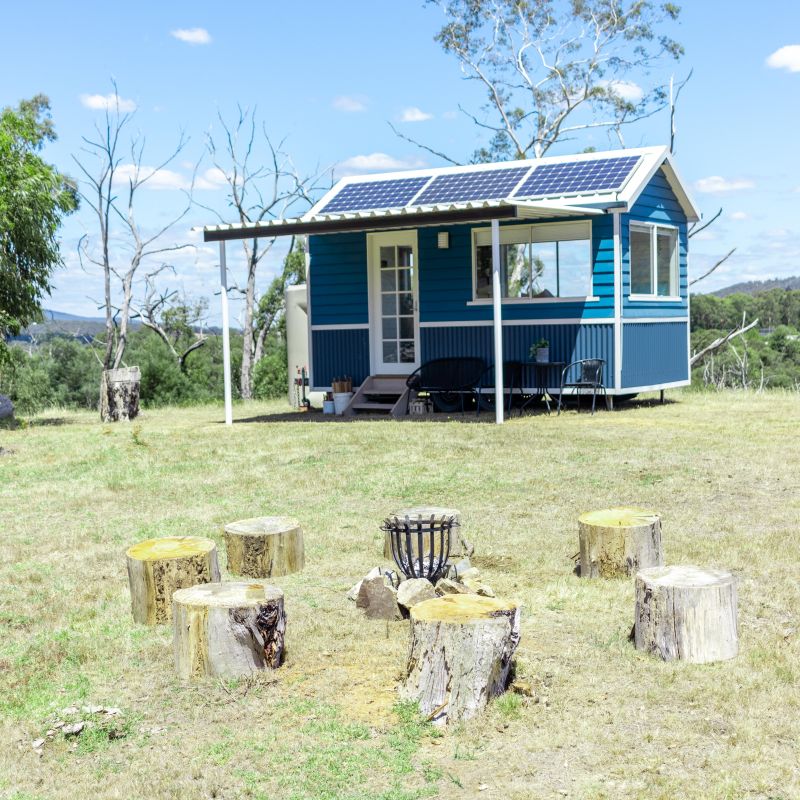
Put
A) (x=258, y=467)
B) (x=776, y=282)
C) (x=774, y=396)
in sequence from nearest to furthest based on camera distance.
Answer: (x=258, y=467)
(x=774, y=396)
(x=776, y=282)

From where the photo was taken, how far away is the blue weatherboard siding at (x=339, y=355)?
16.1 meters

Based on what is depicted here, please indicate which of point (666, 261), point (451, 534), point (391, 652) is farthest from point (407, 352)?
point (391, 652)

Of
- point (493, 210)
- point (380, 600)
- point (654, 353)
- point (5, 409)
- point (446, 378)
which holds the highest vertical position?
point (493, 210)

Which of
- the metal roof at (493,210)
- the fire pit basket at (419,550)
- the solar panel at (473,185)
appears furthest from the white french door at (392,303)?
the fire pit basket at (419,550)

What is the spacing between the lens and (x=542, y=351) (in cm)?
1447

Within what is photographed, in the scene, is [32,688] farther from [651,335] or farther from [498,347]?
[651,335]

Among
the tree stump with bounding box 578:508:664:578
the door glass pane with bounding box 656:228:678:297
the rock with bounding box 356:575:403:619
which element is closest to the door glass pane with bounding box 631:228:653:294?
the door glass pane with bounding box 656:228:678:297

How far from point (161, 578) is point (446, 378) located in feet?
32.5

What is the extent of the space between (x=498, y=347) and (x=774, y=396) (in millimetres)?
6233

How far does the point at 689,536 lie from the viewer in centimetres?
662

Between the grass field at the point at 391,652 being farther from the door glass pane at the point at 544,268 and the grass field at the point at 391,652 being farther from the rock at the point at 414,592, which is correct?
the door glass pane at the point at 544,268

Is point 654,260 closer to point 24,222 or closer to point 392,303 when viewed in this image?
point 392,303

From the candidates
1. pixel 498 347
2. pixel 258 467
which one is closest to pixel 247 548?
pixel 258 467

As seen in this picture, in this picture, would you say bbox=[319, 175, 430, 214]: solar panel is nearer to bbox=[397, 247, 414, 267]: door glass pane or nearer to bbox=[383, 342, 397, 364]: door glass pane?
bbox=[397, 247, 414, 267]: door glass pane
